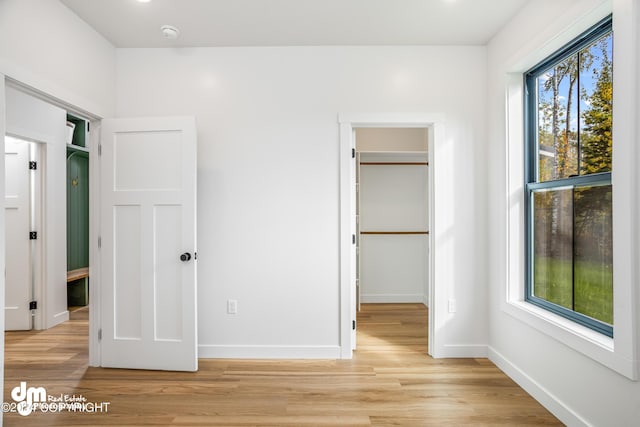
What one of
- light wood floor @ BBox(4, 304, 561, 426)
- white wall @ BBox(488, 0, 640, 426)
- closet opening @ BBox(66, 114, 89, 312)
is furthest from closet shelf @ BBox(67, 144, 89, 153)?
white wall @ BBox(488, 0, 640, 426)

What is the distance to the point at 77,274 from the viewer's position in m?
4.57

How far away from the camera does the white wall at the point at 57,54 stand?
2031mm

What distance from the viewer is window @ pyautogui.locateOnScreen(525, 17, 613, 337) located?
1.95 metres

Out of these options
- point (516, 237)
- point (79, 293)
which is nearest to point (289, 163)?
point (516, 237)

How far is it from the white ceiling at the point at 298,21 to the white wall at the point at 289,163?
0.13 meters

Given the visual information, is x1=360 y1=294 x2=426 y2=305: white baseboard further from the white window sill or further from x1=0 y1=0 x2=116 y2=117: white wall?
x1=0 y1=0 x2=116 y2=117: white wall

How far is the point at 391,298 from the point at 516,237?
238 cm

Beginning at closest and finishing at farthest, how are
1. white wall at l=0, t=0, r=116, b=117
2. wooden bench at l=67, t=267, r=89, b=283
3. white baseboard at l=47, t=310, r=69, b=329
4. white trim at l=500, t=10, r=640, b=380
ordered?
white trim at l=500, t=10, r=640, b=380
white wall at l=0, t=0, r=116, b=117
white baseboard at l=47, t=310, r=69, b=329
wooden bench at l=67, t=267, r=89, b=283

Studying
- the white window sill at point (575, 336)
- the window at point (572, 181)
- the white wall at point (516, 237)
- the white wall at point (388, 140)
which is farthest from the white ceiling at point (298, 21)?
the white window sill at point (575, 336)

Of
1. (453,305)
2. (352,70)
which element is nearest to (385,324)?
(453,305)

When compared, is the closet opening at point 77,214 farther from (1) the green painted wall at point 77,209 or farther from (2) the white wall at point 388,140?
(2) the white wall at point 388,140

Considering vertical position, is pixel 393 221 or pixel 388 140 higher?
pixel 388 140

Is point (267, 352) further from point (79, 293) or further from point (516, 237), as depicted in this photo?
point (79, 293)

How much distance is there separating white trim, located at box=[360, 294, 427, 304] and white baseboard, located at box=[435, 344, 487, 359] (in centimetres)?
176
